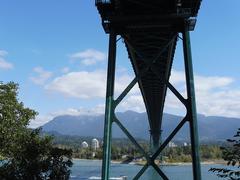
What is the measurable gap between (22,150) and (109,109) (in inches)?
159

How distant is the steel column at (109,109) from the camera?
38.1ft

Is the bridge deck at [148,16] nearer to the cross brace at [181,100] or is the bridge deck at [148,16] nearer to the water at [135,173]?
the cross brace at [181,100]

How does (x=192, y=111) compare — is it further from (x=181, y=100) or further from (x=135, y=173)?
(x=135, y=173)

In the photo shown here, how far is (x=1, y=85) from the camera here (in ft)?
49.1

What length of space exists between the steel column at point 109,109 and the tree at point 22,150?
323cm

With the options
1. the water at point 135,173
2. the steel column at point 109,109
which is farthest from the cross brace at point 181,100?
the water at point 135,173

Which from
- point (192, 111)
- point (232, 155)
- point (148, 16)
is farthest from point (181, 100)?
point (232, 155)

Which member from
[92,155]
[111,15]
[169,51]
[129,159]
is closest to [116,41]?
[111,15]

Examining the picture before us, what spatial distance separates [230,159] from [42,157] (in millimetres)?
10289

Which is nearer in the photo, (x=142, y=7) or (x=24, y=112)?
(x=142, y=7)

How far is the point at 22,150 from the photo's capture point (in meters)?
14.3

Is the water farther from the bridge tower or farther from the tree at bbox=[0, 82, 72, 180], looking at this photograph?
the bridge tower

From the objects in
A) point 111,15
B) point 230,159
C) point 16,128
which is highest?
point 111,15

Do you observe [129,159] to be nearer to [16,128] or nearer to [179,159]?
[179,159]
